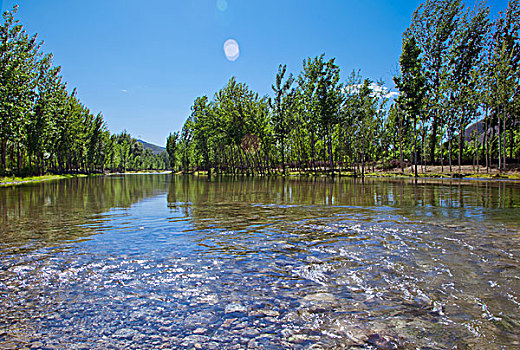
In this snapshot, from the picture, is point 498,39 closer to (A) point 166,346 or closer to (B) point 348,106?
(B) point 348,106

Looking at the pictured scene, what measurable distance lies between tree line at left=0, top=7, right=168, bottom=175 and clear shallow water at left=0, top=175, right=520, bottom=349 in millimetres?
47756

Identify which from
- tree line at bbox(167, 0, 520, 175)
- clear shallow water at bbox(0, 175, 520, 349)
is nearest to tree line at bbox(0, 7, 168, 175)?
tree line at bbox(167, 0, 520, 175)

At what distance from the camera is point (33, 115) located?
5575 cm

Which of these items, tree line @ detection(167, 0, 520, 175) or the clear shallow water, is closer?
the clear shallow water

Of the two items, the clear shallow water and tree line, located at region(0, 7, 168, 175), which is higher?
tree line, located at region(0, 7, 168, 175)

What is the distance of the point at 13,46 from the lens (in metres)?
Answer: 47.8

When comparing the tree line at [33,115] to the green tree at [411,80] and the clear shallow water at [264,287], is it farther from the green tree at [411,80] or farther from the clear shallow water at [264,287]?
the green tree at [411,80]

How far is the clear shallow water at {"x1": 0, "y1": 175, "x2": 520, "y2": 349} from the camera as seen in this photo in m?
3.55

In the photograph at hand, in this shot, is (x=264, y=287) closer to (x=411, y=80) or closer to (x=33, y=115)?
(x=411, y=80)

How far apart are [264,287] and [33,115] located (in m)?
66.4

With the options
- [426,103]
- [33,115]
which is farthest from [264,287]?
[33,115]

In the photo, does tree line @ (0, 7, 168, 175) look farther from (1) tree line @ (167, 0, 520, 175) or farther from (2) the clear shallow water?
(2) the clear shallow water

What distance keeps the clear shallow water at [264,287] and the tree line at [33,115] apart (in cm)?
4776

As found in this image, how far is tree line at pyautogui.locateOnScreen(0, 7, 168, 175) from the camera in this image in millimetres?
45375
